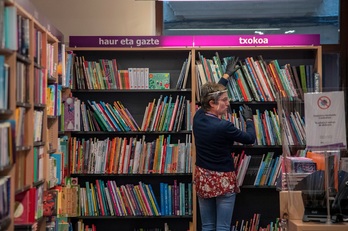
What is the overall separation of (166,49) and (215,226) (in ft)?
6.12

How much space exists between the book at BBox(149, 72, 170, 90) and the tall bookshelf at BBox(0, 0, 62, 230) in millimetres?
1271

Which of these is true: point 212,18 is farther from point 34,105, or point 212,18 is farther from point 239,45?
point 34,105

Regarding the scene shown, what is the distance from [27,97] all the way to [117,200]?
7.18ft

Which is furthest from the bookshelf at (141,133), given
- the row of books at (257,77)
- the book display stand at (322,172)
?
the book display stand at (322,172)

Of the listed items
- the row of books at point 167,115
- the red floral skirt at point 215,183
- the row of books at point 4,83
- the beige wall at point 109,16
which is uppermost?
the beige wall at point 109,16

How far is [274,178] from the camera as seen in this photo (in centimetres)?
624

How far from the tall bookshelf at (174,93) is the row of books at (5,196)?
2.40 metres

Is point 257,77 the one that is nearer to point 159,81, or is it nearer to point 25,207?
point 159,81

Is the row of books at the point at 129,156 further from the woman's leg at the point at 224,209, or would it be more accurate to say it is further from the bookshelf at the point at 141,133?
the woman's leg at the point at 224,209

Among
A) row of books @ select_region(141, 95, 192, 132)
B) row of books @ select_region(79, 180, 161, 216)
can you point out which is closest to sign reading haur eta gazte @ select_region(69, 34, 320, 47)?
row of books @ select_region(141, 95, 192, 132)

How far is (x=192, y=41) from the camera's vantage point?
6.30m

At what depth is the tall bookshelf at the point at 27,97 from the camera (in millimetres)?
3871

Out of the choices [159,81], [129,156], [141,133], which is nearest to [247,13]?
[159,81]

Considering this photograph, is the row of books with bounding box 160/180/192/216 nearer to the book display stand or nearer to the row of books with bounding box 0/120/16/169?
the book display stand
